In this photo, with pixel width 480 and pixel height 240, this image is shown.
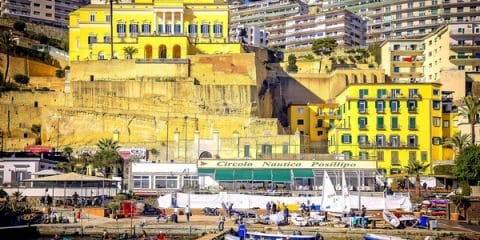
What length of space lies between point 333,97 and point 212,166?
31248 millimetres

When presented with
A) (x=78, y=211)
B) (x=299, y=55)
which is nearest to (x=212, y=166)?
(x=78, y=211)

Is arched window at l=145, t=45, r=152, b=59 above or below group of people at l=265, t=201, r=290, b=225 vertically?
above

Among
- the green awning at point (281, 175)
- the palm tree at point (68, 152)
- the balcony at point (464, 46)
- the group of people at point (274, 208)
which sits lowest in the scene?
the group of people at point (274, 208)

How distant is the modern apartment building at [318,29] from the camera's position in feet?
407

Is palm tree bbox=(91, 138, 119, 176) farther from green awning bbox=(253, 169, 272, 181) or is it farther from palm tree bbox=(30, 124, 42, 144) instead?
palm tree bbox=(30, 124, 42, 144)

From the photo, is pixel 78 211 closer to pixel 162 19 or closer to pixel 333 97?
pixel 162 19

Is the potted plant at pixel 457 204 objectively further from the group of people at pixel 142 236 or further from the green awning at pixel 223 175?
the group of people at pixel 142 236

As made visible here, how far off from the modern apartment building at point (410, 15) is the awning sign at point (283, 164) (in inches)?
2094

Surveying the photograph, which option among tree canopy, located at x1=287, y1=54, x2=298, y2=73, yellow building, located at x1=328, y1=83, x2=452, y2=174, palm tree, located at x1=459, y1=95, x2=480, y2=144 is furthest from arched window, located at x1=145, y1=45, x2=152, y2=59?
palm tree, located at x1=459, y1=95, x2=480, y2=144

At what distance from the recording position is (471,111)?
70.1 m

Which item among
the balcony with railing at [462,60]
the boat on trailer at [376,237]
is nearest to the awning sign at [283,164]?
the boat on trailer at [376,237]

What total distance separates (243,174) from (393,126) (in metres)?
17.3

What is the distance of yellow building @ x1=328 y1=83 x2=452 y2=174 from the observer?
72062mm

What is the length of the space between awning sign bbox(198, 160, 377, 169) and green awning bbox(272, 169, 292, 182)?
1.54 feet
